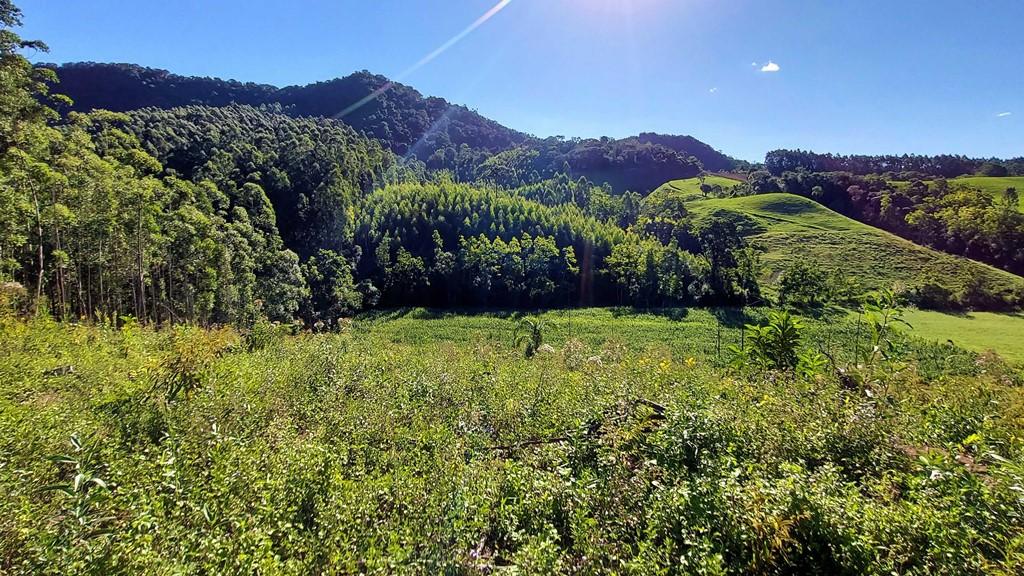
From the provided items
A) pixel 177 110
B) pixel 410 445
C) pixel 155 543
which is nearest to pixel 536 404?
pixel 410 445

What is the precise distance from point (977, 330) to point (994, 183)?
6860 cm

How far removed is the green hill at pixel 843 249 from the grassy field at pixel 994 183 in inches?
1096

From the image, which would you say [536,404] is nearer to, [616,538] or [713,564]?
[616,538]

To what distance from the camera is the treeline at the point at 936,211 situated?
52438mm

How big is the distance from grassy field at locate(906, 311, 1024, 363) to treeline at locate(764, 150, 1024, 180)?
59.7 metres

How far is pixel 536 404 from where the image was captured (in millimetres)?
5926

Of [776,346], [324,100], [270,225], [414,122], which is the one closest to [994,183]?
[776,346]

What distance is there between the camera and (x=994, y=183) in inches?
3012

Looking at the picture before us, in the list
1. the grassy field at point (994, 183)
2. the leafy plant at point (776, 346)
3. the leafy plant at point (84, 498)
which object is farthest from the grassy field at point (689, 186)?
the leafy plant at point (84, 498)

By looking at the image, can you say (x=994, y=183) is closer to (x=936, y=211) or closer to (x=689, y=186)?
(x=936, y=211)

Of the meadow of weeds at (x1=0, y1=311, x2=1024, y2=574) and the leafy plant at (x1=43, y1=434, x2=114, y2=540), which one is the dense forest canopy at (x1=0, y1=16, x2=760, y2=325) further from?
the leafy plant at (x1=43, y1=434, x2=114, y2=540)

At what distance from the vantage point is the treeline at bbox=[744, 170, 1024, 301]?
52438mm

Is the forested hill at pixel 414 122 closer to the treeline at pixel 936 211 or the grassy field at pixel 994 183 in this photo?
the treeline at pixel 936 211

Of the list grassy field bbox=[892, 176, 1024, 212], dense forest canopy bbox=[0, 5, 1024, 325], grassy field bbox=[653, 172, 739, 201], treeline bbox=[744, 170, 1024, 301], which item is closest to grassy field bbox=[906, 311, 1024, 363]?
treeline bbox=[744, 170, 1024, 301]
